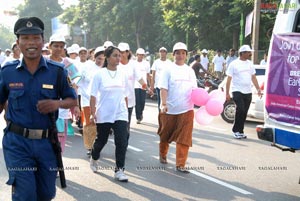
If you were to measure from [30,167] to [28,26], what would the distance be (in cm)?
109

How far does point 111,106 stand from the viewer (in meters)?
5.95

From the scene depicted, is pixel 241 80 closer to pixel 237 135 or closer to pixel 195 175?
pixel 237 135

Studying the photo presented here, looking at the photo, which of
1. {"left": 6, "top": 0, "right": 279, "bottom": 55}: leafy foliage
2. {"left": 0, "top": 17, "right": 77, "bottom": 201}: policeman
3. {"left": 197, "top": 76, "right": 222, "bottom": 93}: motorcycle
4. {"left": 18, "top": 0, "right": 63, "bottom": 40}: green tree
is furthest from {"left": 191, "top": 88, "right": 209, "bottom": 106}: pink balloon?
{"left": 18, "top": 0, "right": 63, "bottom": 40}: green tree

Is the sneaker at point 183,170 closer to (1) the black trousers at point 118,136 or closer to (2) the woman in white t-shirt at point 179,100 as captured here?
(2) the woman in white t-shirt at point 179,100

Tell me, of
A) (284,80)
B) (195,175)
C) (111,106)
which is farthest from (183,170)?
(284,80)

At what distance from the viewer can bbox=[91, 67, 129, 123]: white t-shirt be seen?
19.5ft

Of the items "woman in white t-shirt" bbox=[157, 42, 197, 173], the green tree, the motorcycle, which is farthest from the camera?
the green tree

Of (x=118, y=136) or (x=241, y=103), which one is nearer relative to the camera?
(x=118, y=136)

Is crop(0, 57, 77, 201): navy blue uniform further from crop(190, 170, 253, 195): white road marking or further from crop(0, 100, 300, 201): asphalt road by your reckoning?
crop(190, 170, 253, 195): white road marking

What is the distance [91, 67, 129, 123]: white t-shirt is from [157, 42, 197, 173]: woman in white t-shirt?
695mm

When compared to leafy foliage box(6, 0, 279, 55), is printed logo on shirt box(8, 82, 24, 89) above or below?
below

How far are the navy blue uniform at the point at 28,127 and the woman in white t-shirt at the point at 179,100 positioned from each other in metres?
3.02

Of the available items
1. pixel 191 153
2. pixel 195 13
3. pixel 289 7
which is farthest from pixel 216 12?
pixel 289 7

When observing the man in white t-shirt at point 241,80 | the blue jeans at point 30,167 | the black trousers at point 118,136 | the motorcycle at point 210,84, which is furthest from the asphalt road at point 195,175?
the motorcycle at point 210,84
